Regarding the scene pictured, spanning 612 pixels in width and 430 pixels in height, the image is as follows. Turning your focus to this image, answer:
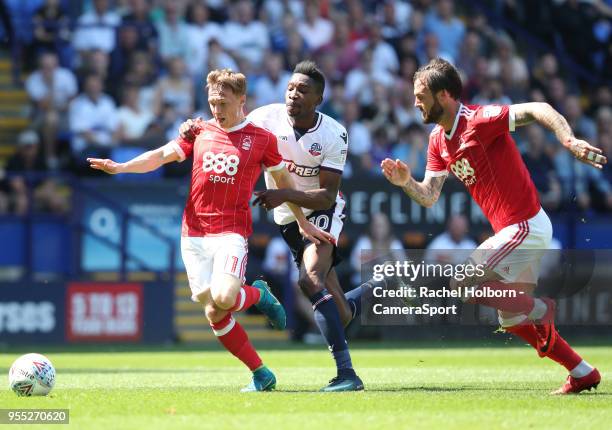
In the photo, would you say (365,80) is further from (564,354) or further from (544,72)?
(564,354)

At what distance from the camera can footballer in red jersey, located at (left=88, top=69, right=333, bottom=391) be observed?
9.37 meters

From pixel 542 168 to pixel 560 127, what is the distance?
1199 centimetres

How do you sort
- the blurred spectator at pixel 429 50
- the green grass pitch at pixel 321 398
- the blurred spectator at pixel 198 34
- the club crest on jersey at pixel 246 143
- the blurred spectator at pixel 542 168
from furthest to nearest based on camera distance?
1. the blurred spectator at pixel 429 50
2. the blurred spectator at pixel 198 34
3. the blurred spectator at pixel 542 168
4. the club crest on jersey at pixel 246 143
5. the green grass pitch at pixel 321 398

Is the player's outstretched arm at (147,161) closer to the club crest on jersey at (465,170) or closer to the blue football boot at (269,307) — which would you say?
the blue football boot at (269,307)

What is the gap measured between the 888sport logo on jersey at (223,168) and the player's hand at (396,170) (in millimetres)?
1141

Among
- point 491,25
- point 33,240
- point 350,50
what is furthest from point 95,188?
point 491,25

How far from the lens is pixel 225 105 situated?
942cm

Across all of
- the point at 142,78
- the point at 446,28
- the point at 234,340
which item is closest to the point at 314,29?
the point at 446,28

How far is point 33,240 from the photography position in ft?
59.3

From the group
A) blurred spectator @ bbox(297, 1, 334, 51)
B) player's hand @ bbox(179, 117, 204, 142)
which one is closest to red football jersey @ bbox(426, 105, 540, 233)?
player's hand @ bbox(179, 117, 204, 142)

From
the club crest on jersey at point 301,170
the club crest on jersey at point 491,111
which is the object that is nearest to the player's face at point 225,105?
the club crest on jersey at point 301,170

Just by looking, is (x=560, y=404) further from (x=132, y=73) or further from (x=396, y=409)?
(x=132, y=73)

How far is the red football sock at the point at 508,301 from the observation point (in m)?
9.02

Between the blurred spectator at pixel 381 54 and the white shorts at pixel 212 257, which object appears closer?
the white shorts at pixel 212 257
